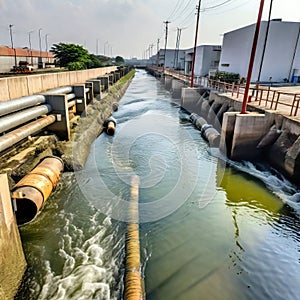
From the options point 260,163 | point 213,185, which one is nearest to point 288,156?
point 260,163

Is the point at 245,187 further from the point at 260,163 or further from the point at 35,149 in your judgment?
the point at 35,149

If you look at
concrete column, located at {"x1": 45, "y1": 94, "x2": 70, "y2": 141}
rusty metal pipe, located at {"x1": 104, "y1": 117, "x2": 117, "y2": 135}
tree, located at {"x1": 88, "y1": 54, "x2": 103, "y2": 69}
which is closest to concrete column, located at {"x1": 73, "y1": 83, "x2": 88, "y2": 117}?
rusty metal pipe, located at {"x1": 104, "y1": 117, "x2": 117, "y2": 135}

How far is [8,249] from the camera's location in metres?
4.25

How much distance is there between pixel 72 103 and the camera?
13.1m

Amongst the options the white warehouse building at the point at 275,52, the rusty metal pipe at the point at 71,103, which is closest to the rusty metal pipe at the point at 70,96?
the rusty metal pipe at the point at 71,103

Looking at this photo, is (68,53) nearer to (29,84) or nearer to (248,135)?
(29,84)

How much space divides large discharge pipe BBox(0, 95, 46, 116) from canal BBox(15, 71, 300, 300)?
9.53 feet

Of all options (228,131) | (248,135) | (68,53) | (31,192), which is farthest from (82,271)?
(68,53)

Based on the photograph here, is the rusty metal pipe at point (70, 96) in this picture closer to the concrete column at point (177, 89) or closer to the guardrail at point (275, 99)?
the guardrail at point (275, 99)

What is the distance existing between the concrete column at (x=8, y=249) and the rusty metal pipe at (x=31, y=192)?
4.72 ft

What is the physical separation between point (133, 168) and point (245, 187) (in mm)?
4696

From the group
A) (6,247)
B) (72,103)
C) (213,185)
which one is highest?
(72,103)

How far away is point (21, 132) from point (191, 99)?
19315mm

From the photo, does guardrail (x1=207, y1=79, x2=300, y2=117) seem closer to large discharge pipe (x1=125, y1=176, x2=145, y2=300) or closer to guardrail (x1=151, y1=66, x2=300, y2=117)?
guardrail (x1=151, y1=66, x2=300, y2=117)
